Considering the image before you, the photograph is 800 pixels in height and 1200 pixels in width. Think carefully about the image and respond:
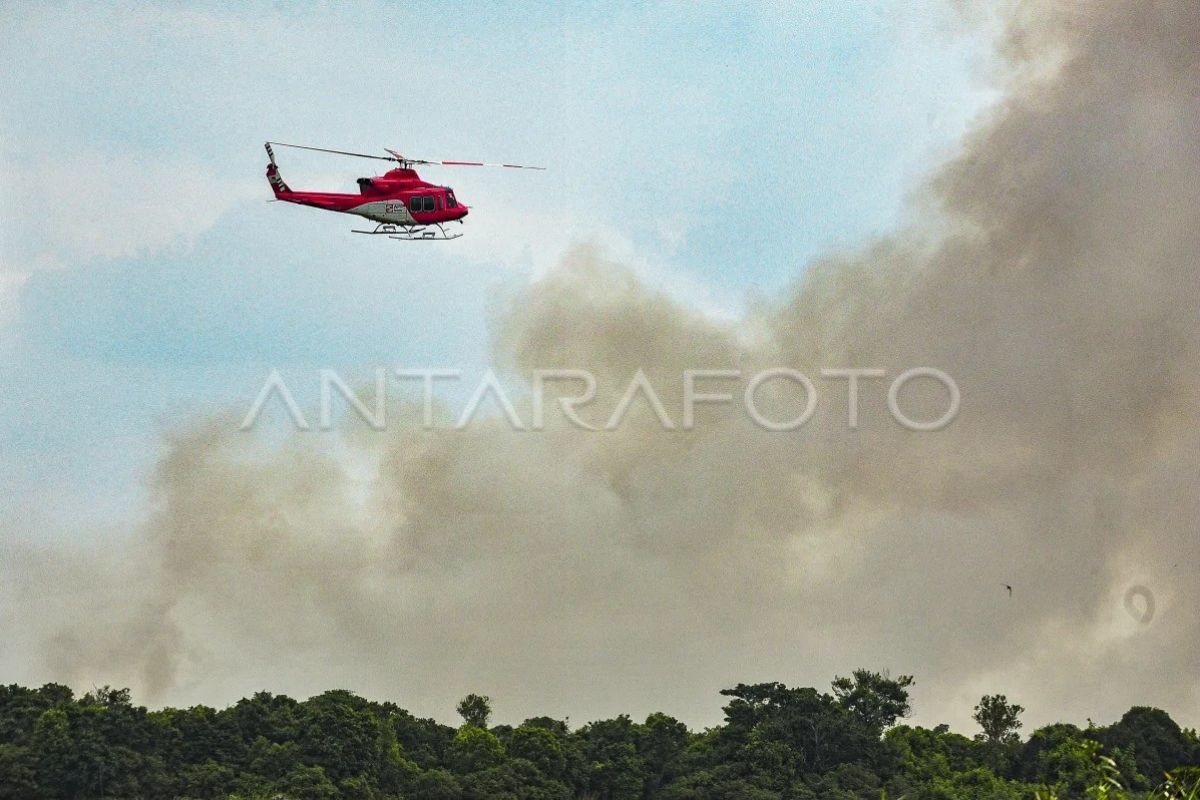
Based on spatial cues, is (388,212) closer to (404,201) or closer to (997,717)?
(404,201)

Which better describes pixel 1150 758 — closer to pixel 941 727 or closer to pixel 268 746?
pixel 941 727

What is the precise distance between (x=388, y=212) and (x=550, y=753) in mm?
35632

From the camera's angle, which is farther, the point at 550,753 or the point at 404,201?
the point at 550,753

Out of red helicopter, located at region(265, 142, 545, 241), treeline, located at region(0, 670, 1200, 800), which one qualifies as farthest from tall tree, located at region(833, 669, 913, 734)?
red helicopter, located at region(265, 142, 545, 241)

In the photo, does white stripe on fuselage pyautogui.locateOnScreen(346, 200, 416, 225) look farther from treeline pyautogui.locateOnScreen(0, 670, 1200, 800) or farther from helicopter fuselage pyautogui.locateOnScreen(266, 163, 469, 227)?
treeline pyautogui.locateOnScreen(0, 670, 1200, 800)

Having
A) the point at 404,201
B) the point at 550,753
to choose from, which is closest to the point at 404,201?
the point at 404,201

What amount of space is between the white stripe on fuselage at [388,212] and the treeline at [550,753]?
99.9 feet

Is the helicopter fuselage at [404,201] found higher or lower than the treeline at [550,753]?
higher

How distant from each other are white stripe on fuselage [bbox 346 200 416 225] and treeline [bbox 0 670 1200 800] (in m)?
30.5

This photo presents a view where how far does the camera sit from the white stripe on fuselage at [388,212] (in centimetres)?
6331

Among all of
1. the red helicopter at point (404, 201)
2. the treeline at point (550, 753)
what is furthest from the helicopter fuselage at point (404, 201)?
the treeline at point (550, 753)

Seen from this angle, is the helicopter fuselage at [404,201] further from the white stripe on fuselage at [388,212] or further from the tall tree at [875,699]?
the tall tree at [875,699]

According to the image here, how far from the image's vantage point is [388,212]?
6378 cm

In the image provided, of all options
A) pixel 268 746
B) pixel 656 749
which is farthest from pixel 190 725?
pixel 656 749
